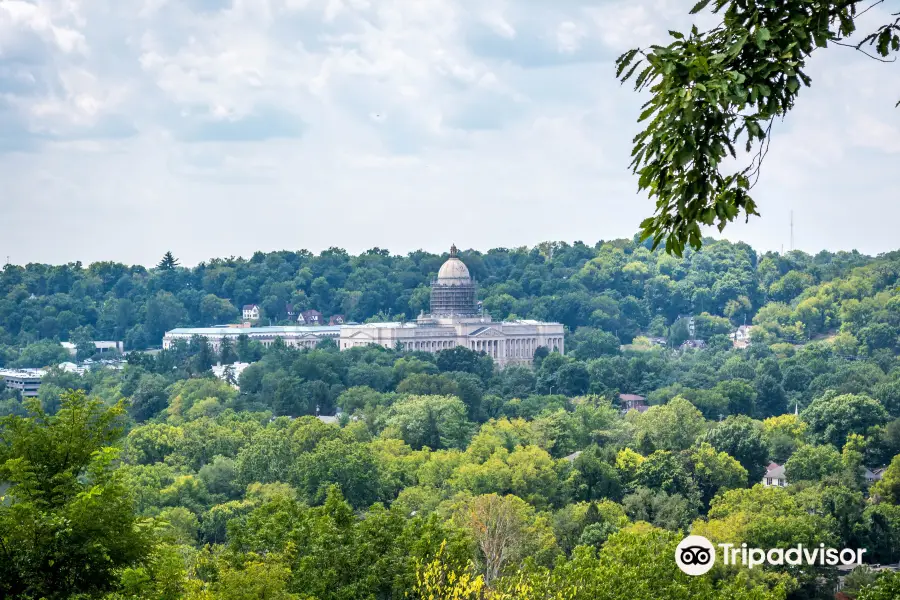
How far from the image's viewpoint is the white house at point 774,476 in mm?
64062

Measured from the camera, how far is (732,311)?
153375mm

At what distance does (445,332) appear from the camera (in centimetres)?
13538

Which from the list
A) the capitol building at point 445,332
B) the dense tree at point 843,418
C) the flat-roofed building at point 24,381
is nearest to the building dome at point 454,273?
the capitol building at point 445,332

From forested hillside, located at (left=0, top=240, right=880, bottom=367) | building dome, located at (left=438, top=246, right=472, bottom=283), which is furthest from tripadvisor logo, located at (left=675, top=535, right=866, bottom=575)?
building dome, located at (left=438, top=246, right=472, bottom=283)

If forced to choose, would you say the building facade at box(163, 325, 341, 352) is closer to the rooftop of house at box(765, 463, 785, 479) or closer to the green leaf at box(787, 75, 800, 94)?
the rooftop of house at box(765, 463, 785, 479)

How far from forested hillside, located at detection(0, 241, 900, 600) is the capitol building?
5190mm

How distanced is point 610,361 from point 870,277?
39.5 meters

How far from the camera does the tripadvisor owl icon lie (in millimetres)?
31241

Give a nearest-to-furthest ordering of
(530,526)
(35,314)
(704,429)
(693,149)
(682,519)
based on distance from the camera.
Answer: (693,149), (530,526), (682,519), (704,429), (35,314)

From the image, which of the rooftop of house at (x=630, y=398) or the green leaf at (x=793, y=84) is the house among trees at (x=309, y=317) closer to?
the rooftop of house at (x=630, y=398)

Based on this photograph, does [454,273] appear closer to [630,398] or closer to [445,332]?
[445,332]

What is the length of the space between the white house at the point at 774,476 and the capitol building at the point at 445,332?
206ft

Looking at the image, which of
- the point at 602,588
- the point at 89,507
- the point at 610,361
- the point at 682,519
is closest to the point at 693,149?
the point at 89,507

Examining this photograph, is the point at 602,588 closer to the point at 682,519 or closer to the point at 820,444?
the point at 682,519
